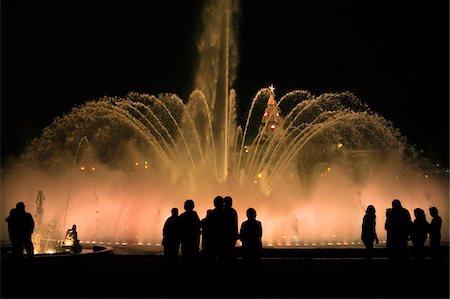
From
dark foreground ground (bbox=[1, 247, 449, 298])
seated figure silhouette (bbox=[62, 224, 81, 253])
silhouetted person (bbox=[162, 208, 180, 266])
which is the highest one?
silhouetted person (bbox=[162, 208, 180, 266])

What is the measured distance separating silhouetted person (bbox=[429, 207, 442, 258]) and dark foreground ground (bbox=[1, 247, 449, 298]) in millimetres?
342

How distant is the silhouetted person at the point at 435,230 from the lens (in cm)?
1307

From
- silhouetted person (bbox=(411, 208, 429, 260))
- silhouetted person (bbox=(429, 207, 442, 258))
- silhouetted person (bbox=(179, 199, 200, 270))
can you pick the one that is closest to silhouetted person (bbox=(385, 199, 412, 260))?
silhouetted person (bbox=(411, 208, 429, 260))

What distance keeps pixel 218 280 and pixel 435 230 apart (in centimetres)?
608

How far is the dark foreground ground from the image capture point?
895cm

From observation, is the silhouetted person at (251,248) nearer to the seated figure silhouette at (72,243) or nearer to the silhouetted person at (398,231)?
the silhouetted person at (398,231)

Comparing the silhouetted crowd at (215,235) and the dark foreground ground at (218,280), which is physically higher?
the silhouetted crowd at (215,235)

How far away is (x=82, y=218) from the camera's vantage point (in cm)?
2541

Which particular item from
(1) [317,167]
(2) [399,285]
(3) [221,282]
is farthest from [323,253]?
(1) [317,167]

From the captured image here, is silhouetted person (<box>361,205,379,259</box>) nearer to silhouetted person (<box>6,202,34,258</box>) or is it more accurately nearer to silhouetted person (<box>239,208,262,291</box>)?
silhouetted person (<box>239,208,262,291</box>)

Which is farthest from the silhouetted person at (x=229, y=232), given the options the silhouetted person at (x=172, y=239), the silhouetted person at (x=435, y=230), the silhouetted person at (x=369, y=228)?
the silhouetted person at (x=435, y=230)

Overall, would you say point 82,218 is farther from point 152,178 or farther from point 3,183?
point 3,183

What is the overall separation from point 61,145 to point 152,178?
70.3ft

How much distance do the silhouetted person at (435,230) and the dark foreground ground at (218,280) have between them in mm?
342
